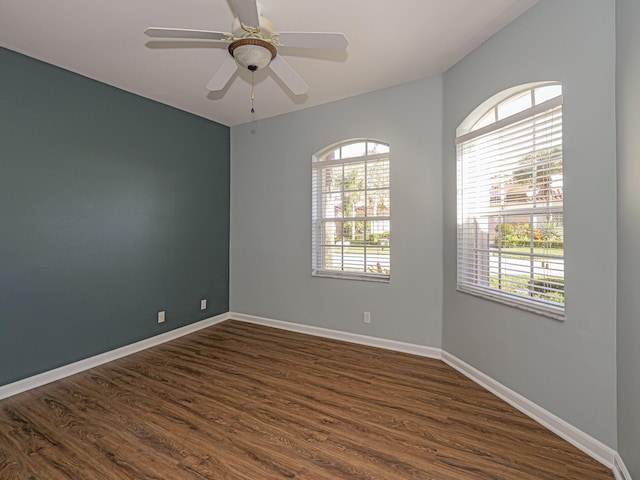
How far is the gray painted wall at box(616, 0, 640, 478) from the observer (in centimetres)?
149

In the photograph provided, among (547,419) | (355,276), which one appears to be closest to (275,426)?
(547,419)

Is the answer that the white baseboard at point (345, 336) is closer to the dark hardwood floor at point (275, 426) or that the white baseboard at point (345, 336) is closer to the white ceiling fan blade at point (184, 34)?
the dark hardwood floor at point (275, 426)

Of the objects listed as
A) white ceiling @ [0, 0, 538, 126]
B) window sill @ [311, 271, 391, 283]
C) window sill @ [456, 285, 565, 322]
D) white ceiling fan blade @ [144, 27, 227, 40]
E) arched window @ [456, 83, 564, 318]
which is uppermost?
white ceiling @ [0, 0, 538, 126]

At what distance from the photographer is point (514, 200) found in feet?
7.84

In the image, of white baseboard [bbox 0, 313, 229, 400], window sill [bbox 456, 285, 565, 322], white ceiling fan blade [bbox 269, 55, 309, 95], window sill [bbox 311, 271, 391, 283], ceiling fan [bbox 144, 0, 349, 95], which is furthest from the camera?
window sill [bbox 311, 271, 391, 283]

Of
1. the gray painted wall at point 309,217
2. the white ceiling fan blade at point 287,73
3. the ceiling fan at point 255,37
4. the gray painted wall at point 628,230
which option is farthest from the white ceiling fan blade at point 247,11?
the gray painted wall at point 309,217

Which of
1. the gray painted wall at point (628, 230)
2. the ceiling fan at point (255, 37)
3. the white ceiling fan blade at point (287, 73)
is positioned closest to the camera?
the gray painted wall at point (628, 230)

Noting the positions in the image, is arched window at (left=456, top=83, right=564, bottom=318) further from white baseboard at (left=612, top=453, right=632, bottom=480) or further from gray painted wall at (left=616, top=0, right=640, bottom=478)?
white baseboard at (left=612, top=453, right=632, bottom=480)

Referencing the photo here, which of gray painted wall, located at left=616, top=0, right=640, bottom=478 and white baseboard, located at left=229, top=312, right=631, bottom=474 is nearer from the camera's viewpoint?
gray painted wall, located at left=616, top=0, right=640, bottom=478

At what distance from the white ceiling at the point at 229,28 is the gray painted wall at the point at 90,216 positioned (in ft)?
1.14

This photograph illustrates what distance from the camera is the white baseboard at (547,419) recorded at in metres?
1.78

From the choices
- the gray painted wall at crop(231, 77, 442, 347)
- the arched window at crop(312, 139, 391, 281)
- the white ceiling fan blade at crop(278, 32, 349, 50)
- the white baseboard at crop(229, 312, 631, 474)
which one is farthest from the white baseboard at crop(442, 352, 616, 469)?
the white ceiling fan blade at crop(278, 32, 349, 50)

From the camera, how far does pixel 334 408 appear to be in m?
2.32

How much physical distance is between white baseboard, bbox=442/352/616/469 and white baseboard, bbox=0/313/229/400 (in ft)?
10.5
